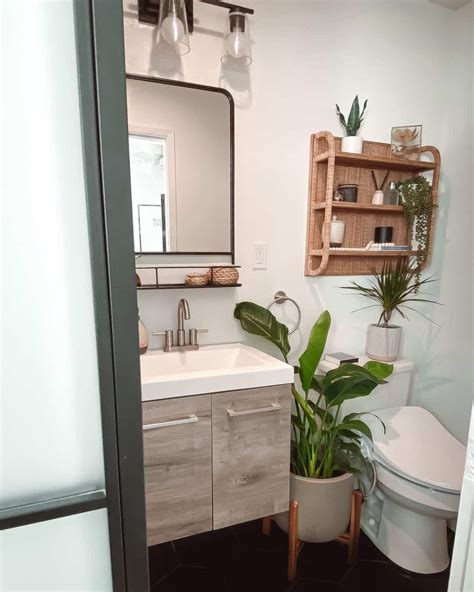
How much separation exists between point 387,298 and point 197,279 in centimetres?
96

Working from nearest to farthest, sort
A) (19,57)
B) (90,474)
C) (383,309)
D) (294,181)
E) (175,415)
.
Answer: (19,57) < (90,474) < (175,415) < (294,181) < (383,309)

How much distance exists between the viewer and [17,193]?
0.46 m

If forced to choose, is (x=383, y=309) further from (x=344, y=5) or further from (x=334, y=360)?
(x=344, y=5)

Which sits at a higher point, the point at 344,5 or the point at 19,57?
the point at 344,5

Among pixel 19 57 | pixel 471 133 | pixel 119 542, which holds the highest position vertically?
pixel 471 133

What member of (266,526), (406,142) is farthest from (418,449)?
(406,142)

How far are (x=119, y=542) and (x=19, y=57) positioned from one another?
2.29ft

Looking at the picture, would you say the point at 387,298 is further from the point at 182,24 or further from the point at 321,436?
the point at 182,24

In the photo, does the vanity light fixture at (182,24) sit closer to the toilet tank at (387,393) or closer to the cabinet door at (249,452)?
the cabinet door at (249,452)

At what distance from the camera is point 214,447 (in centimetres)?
123

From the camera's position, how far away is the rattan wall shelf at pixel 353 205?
166 centimetres

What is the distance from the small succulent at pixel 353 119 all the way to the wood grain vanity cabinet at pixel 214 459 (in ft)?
4.10

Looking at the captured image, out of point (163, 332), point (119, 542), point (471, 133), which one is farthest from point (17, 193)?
point (471, 133)

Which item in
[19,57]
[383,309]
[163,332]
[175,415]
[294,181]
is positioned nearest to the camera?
[19,57]
